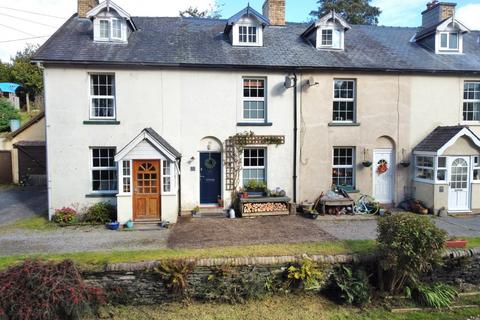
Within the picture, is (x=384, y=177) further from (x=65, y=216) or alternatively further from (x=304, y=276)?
(x=65, y=216)

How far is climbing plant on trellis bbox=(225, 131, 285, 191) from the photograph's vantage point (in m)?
14.3

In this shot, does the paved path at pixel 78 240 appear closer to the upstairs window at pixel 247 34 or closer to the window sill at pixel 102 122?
the window sill at pixel 102 122

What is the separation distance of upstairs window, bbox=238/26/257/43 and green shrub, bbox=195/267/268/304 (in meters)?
11.2

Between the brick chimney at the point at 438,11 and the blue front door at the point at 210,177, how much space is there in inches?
573

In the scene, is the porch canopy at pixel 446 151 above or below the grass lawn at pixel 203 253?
above

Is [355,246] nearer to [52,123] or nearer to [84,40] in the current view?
[52,123]

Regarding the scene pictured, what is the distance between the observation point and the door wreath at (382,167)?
1538cm

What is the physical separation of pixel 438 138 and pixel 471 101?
10.2 ft

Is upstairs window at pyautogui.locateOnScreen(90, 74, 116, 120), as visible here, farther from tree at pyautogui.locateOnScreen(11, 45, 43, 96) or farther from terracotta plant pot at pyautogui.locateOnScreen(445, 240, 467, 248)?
tree at pyautogui.locateOnScreen(11, 45, 43, 96)

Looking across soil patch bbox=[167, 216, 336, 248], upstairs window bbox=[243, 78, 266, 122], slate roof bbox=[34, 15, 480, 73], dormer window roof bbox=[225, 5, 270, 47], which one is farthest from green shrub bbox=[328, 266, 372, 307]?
dormer window roof bbox=[225, 5, 270, 47]

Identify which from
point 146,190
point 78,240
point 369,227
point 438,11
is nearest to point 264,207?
point 369,227

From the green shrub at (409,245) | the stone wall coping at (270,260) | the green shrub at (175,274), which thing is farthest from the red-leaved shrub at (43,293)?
the green shrub at (409,245)

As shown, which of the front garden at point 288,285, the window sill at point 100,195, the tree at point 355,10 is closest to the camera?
the front garden at point 288,285

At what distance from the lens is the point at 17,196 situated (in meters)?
18.0
